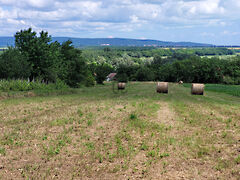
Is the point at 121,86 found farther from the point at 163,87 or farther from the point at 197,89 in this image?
the point at 197,89

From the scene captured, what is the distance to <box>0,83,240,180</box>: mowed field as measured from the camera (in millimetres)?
9070

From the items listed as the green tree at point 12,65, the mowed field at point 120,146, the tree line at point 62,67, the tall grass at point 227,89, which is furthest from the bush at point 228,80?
the mowed field at point 120,146

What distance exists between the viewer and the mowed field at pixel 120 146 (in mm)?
9070

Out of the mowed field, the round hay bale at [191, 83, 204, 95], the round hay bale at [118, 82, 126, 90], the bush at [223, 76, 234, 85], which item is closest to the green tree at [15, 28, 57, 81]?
the round hay bale at [118, 82, 126, 90]

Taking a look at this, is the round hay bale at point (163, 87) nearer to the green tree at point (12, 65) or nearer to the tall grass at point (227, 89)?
the tall grass at point (227, 89)

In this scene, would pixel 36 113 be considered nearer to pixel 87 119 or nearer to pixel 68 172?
pixel 87 119

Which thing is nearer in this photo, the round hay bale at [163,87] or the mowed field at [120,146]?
the mowed field at [120,146]

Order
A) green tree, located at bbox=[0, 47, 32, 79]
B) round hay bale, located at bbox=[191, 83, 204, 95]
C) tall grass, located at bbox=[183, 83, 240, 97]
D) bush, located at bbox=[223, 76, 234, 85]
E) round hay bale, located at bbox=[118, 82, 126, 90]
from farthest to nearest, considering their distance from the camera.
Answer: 1. bush, located at bbox=[223, 76, 234, 85]
2. green tree, located at bbox=[0, 47, 32, 79]
3. tall grass, located at bbox=[183, 83, 240, 97]
4. round hay bale, located at bbox=[118, 82, 126, 90]
5. round hay bale, located at bbox=[191, 83, 204, 95]

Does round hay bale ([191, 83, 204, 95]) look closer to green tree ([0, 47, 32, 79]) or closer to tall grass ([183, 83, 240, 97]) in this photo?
tall grass ([183, 83, 240, 97])

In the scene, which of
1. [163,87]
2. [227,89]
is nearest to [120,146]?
[163,87]

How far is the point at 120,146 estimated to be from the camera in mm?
11375

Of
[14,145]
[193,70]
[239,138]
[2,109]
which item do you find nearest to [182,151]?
[239,138]

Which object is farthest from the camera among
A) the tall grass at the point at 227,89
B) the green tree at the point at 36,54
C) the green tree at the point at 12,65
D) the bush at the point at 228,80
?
the bush at the point at 228,80

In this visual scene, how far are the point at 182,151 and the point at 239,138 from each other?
11.8 feet
